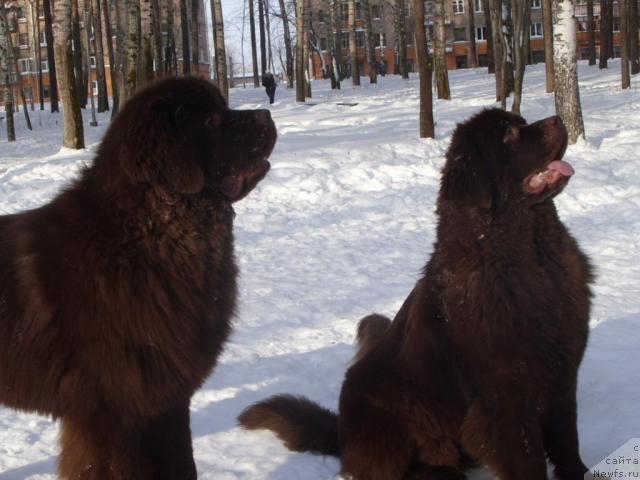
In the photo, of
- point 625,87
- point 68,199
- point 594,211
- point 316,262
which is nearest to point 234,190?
point 68,199

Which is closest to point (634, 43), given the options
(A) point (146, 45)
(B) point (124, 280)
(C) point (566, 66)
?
(C) point (566, 66)

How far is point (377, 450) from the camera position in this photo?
331 cm

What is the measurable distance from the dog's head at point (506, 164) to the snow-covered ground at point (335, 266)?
1.41 m

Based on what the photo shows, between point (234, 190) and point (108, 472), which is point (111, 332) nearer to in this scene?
point (108, 472)

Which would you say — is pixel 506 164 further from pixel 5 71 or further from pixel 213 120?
pixel 5 71

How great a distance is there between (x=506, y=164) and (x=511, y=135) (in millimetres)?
142

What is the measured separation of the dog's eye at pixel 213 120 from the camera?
2998mm

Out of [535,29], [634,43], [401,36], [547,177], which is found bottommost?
[547,177]

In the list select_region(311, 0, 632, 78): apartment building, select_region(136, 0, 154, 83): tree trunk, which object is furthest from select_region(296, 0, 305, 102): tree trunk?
select_region(311, 0, 632, 78): apartment building

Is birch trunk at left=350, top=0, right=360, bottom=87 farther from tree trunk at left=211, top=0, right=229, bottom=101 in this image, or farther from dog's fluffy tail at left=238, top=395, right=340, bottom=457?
dog's fluffy tail at left=238, top=395, right=340, bottom=457

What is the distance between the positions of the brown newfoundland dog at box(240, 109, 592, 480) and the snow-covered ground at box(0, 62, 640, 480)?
43 centimetres

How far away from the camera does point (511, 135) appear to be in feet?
11.1

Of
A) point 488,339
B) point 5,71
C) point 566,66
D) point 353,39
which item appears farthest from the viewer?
point 353,39

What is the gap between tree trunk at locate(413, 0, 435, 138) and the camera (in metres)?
13.9
